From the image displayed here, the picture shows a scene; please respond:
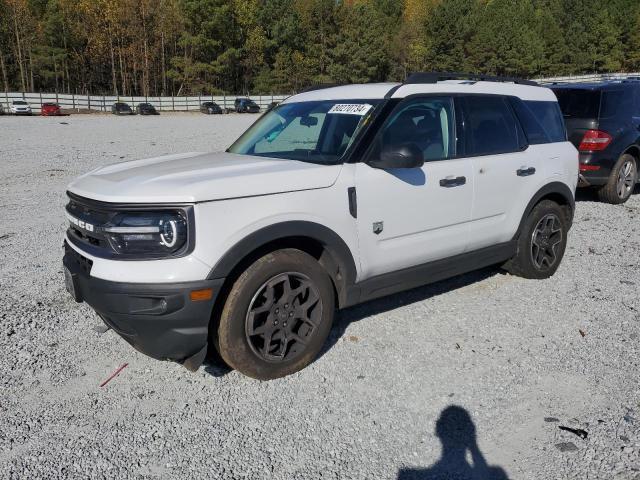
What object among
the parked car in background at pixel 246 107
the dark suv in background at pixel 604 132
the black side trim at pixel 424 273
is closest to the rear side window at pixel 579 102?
the dark suv in background at pixel 604 132

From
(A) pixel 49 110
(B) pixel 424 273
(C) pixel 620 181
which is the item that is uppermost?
(B) pixel 424 273

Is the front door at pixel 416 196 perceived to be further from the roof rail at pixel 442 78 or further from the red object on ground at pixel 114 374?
the red object on ground at pixel 114 374

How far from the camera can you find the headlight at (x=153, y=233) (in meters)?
2.99

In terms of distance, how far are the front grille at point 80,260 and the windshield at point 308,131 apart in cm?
157

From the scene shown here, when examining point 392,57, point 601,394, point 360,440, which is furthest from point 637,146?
point 392,57

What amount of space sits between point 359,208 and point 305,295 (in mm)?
693

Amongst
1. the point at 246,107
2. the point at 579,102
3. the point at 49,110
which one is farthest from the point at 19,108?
the point at 579,102

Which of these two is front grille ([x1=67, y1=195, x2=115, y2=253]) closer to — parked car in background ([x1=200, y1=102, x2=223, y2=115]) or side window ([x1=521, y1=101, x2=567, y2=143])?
side window ([x1=521, y1=101, x2=567, y2=143])

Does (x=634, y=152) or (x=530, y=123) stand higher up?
(x=530, y=123)

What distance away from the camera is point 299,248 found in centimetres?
363

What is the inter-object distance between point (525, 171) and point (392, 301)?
167 cm

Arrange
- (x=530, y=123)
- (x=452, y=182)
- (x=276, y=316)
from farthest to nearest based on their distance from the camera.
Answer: (x=530, y=123) → (x=452, y=182) → (x=276, y=316)

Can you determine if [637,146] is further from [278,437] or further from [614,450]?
[278,437]

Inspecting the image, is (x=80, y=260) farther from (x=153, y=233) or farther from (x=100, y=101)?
(x=100, y=101)
